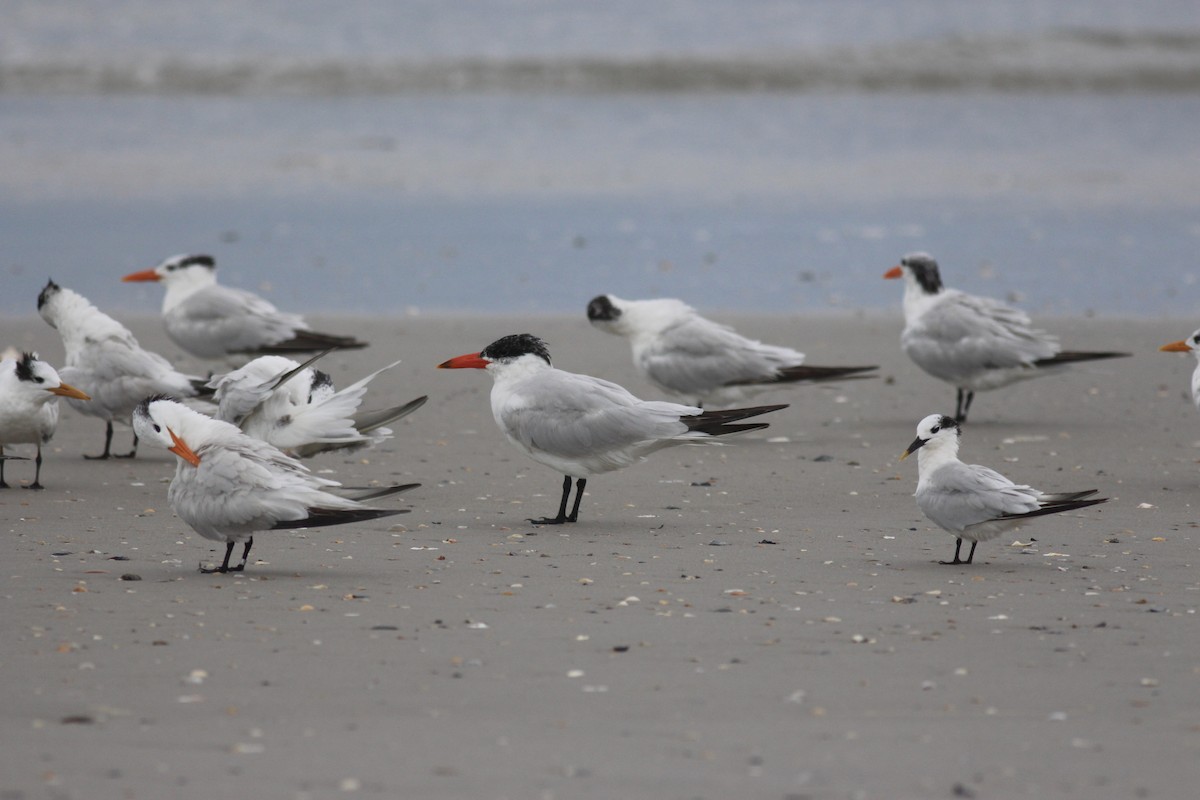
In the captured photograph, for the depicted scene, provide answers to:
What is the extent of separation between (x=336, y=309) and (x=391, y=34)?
65.7 ft

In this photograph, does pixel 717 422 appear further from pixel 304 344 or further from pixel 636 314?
pixel 304 344

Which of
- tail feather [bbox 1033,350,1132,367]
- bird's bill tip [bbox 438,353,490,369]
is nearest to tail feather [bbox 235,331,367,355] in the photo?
bird's bill tip [bbox 438,353,490,369]

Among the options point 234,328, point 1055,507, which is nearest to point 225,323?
point 234,328

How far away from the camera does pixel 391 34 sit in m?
30.4

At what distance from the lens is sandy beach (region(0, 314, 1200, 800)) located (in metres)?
3.55

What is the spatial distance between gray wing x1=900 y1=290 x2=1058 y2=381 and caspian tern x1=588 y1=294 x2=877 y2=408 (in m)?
0.52

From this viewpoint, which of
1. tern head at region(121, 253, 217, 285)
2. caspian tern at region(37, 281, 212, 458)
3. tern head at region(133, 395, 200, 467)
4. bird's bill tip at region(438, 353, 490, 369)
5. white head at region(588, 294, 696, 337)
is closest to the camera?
tern head at region(133, 395, 200, 467)

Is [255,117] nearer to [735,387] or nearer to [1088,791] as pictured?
[735,387]

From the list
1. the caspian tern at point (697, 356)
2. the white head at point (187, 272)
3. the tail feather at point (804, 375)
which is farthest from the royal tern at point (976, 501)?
the white head at point (187, 272)

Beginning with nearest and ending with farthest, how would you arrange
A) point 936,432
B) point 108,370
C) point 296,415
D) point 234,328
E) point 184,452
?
point 184,452
point 936,432
point 296,415
point 108,370
point 234,328

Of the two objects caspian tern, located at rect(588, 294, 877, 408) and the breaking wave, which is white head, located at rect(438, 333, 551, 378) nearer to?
caspian tern, located at rect(588, 294, 877, 408)

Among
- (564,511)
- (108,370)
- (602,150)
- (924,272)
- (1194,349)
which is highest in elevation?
(602,150)

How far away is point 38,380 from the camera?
22.6 ft

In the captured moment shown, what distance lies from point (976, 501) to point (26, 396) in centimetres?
420
